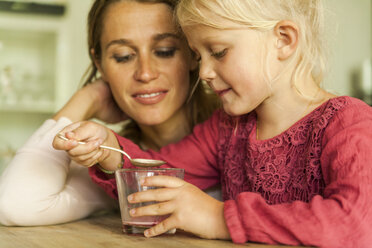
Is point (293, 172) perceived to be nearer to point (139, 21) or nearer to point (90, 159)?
point (90, 159)

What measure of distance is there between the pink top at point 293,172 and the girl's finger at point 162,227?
100 millimetres

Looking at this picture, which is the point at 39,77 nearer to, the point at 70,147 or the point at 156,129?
the point at 156,129

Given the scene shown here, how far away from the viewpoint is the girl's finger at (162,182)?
81 centimetres

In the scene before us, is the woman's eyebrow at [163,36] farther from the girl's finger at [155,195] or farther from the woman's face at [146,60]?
the girl's finger at [155,195]

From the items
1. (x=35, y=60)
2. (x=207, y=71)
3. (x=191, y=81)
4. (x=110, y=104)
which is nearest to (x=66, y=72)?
(x=35, y=60)

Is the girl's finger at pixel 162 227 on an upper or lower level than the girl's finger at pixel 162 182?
lower

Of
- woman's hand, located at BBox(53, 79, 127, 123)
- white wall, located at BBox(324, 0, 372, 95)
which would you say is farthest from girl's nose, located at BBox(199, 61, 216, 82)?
white wall, located at BBox(324, 0, 372, 95)

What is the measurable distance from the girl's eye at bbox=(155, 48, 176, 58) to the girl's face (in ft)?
0.83

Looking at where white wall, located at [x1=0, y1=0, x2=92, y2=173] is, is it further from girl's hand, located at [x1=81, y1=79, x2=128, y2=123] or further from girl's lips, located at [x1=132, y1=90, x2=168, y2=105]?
girl's lips, located at [x1=132, y1=90, x2=168, y2=105]

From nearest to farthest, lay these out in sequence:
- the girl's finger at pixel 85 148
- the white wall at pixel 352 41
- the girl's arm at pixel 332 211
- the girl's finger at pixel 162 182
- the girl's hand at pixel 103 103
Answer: the girl's arm at pixel 332 211
the girl's finger at pixel 162 182
the girl's finger at pixel 85 148
the girl's hand at pixel 103 103
the white wall at pixel 352 41

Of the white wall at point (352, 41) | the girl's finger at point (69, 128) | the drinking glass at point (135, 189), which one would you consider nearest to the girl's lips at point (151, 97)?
the girl's finger at point (69, 128)

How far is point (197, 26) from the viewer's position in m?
0.97

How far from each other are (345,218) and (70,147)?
0.53 m

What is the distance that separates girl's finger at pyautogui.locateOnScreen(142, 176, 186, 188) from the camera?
81 cm
